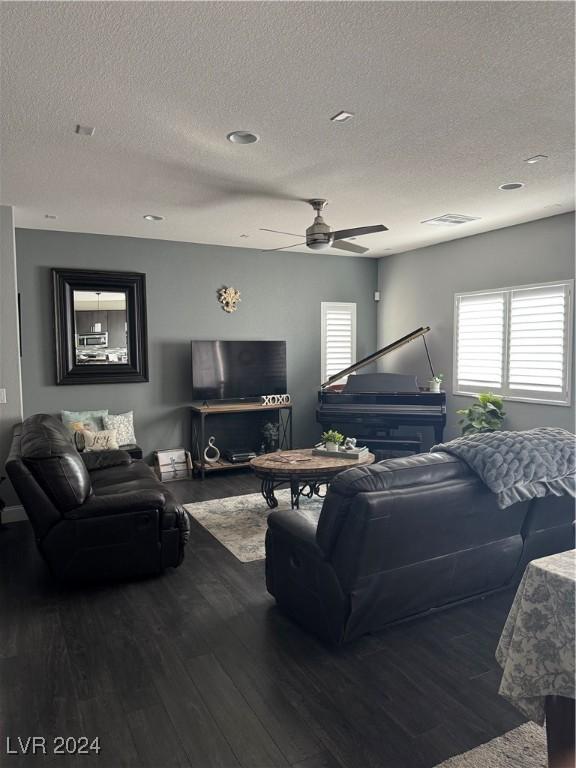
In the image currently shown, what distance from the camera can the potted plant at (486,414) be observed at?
19.9 ft

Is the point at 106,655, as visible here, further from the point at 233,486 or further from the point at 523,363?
the point at 523,363

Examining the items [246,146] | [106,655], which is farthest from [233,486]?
[246,146]

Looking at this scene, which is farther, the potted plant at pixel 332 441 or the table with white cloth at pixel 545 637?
the potted plant at pixel 332 441

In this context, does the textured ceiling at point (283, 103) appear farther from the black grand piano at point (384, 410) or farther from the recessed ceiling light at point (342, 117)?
the black grand piano at point (384, 410)

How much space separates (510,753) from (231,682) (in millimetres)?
1201

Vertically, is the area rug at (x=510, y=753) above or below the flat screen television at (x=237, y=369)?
below

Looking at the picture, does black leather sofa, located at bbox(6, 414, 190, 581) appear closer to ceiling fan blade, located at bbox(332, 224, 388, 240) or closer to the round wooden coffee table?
the round wooden coffee table

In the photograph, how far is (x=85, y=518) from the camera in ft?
11.2

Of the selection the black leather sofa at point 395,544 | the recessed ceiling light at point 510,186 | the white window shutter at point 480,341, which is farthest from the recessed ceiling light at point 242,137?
the white window shutter at point 480,341

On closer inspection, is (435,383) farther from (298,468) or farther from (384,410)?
(298,468)

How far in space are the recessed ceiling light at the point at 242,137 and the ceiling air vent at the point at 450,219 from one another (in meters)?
2.74

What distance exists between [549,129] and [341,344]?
481 cm

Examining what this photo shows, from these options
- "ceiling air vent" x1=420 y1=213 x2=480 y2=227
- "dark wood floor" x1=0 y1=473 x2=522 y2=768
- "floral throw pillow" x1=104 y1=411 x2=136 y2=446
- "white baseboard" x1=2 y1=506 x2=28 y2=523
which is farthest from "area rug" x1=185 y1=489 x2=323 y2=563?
A: "ceiling air vent" x1=420 y1=213 x2=480 y2=227

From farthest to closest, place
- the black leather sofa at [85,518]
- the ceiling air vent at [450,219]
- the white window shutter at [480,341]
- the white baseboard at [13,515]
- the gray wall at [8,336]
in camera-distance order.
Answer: the white window shutter at [480,341]
the ceiling air vent at [450,219]
the white baseboard at [13,515]
the gray wall at [8,336]
the black leather sofa at [85,518]
